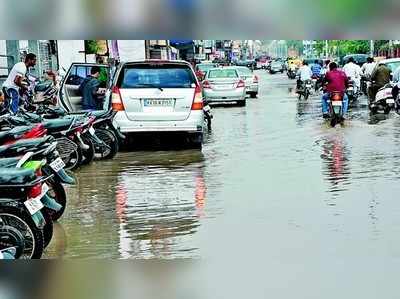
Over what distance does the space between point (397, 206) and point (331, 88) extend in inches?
390

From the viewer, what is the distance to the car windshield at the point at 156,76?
12.6 metres

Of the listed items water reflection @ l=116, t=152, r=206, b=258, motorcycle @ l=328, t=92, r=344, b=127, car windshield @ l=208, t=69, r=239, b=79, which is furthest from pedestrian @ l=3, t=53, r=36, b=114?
car windshield @ l=208, t=69, r=239, b=79

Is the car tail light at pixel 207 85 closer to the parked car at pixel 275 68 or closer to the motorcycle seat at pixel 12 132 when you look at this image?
the motorcycle seat at pixel 12 132

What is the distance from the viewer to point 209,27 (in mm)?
2514

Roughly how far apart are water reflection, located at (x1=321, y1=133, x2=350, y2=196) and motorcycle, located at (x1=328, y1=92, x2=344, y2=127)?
2121 millimetres

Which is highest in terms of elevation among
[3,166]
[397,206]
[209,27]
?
[209,27]

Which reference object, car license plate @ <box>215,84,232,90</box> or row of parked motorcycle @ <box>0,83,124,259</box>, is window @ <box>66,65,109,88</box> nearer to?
row of parked motorcycle @ <box>0,83,124,259</box>

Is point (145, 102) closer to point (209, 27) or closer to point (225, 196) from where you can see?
point (225, 196)

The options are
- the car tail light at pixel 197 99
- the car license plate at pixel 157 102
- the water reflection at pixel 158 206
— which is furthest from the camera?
the car tail light at pixel 197 99

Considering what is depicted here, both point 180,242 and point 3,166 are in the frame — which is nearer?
point 3,166

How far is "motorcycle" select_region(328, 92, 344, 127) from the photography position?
16.9m

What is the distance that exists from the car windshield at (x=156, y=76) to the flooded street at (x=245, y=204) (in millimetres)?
1203

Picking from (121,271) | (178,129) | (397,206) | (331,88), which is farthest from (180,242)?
(331,88)

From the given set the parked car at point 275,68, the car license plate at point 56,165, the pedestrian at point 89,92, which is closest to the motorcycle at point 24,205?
the car license plate at point 56,165
